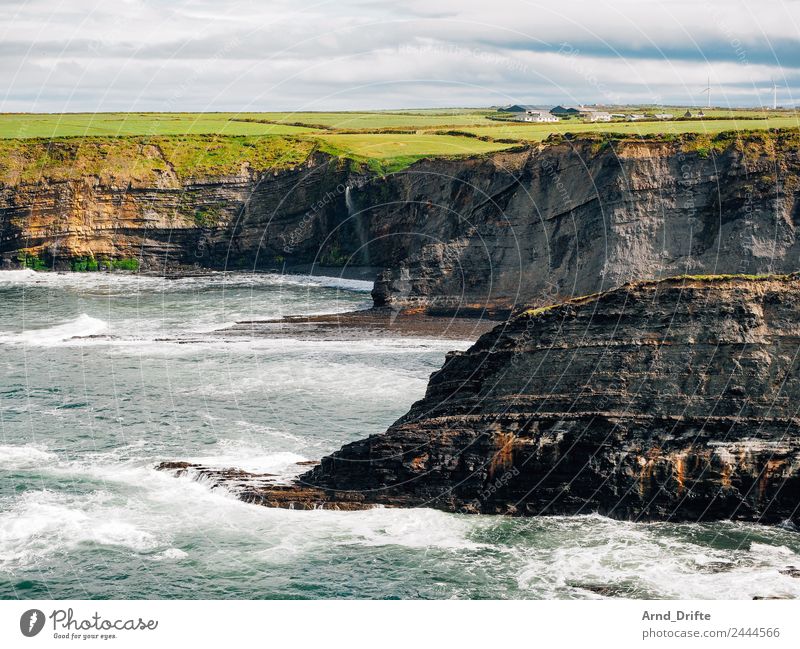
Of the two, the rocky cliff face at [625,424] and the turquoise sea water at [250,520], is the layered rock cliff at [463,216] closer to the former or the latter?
the turquoise sea water at [250,520]

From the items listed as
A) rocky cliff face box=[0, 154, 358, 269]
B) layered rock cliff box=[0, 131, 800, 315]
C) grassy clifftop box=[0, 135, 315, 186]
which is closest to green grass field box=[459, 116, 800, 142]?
layered rock cliff box=[0, 131, 800, 315]

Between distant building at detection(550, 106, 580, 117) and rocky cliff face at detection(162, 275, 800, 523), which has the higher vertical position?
distant building at detection(550, 106, 580, 117)

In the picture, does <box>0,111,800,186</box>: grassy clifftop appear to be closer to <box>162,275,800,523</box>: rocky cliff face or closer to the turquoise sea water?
the turquoise sea water

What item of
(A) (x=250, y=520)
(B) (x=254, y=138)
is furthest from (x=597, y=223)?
(B) (x=254, y=138)

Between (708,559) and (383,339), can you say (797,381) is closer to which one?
(708,559)

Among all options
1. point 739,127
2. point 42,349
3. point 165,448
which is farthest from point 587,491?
point 739,127

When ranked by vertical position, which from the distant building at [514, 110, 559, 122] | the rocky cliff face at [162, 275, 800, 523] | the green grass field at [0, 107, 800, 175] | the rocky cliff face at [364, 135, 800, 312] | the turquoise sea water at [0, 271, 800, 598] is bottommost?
the turquoise sea water at [0, 271, 800, 598]
